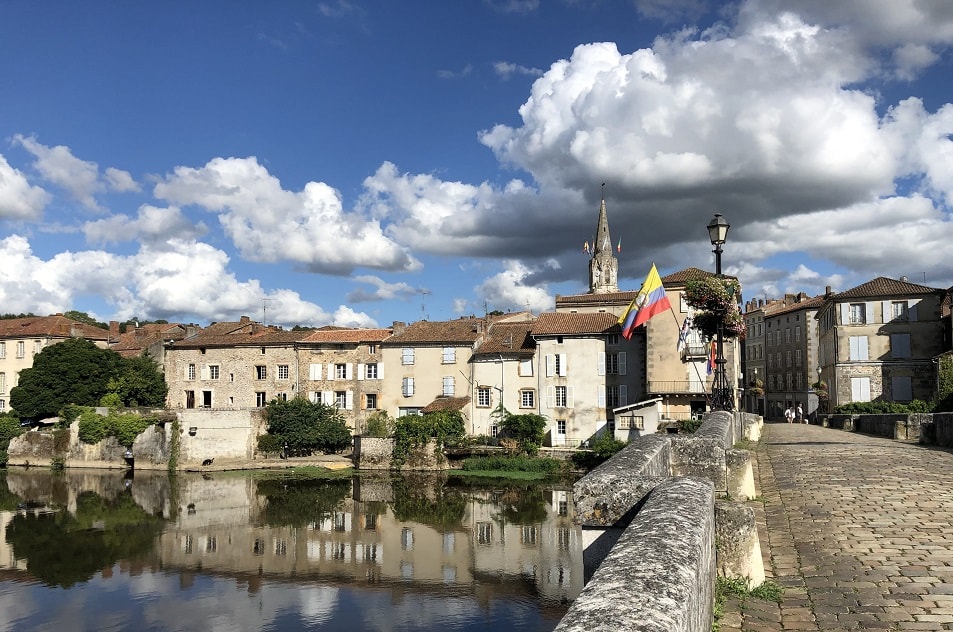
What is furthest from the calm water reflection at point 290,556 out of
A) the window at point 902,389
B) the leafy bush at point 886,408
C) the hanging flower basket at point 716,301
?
the window at point 902,389

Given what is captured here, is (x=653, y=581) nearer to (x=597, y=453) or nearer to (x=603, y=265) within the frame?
(x=597, y=453)

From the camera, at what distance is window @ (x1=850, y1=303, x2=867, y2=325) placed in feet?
144

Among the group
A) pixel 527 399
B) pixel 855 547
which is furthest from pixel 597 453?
pixel 855 547

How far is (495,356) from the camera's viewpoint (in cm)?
5031

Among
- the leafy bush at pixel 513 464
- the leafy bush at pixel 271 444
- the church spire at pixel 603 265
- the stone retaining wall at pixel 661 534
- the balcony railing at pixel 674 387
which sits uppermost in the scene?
the church spire at pixel 603 265

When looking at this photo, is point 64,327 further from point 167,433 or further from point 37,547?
point 37,547

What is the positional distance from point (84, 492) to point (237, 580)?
939 inches

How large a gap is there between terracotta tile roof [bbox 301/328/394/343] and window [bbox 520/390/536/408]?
12064 mm

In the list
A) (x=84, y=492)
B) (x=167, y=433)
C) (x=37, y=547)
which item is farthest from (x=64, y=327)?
(x=37, y=547)

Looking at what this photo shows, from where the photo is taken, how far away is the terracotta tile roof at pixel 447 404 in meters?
49.6

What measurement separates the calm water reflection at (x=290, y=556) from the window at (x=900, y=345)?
22.3 m

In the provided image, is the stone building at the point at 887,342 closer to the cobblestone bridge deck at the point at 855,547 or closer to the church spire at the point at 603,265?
the cobblestone bridge deck at the point at 855,547

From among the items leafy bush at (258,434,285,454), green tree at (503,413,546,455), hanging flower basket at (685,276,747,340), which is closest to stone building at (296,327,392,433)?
leafy bush at (258,434,285,454)

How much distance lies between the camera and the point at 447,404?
50188 mm
